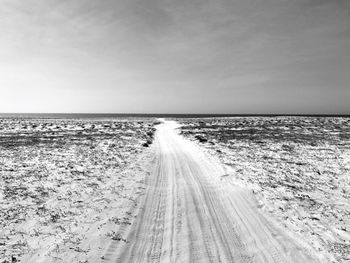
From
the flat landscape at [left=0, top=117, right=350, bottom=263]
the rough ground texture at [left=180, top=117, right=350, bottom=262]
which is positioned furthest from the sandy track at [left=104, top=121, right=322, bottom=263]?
the rough ground texture at [left=180, top=117, right=350, bottom=262]

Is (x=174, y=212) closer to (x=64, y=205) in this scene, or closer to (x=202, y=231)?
(x=202, y=231)

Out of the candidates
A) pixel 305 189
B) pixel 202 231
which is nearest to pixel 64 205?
pixel 202 231

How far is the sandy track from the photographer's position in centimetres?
568

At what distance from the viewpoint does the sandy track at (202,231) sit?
568 centimetres

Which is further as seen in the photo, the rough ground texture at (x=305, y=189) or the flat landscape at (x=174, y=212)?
the rough ground texture at (x=305, y=189)

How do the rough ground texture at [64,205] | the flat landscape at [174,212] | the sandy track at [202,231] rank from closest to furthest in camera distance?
the sandy track at [202,231] < the flat landscape at [174,212] < the rough ground texture at [64,205]

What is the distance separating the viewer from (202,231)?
679cm

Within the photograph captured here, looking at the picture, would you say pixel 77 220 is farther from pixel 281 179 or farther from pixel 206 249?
pixel 281 179

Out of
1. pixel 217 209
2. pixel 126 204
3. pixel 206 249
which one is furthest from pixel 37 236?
pixel 217 209

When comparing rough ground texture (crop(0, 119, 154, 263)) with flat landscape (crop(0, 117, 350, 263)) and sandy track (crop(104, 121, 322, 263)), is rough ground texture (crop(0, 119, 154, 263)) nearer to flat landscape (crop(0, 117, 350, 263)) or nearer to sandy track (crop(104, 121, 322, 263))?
flat landscape (crop(0, 117, 350, 263))

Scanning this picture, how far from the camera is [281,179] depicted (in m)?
12.8

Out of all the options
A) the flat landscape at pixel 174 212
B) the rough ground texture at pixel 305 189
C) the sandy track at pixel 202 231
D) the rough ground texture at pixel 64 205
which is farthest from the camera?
the rough ground texture at pixel 305 189

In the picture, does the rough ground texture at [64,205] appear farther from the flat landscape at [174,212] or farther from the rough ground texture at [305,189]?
the rough ground texture at [305,189]

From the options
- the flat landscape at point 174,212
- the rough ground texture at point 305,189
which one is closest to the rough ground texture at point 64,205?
the flat landscape at point 174,212
